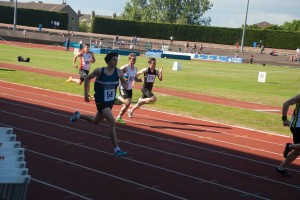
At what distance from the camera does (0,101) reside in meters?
18.9

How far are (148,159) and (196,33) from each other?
87.0 metres

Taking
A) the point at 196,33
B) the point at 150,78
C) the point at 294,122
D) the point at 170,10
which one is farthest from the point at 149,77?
the point at 170,10

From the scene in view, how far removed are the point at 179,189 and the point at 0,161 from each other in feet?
11.3

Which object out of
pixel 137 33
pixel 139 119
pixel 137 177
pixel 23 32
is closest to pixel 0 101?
pixel 139 119

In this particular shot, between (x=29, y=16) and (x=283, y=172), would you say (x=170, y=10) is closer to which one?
(x=29, y=16)

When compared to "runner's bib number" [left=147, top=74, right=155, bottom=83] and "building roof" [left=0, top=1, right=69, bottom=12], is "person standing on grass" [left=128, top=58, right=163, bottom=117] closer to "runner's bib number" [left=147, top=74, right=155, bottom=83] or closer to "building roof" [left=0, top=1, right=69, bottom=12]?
"runner's bib number" [left=147, top=74, right=155, bottom=83]

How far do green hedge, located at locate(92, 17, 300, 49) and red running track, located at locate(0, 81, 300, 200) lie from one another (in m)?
74.0

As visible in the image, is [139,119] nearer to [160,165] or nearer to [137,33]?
[160,165]

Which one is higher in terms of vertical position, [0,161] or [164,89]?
[0,161]

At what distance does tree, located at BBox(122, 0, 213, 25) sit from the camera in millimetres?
140250

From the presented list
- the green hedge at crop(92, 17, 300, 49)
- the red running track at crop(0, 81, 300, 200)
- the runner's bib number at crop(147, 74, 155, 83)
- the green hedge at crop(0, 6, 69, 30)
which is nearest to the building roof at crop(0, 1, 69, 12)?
the green hedge at crop(0, 6, 69, 30)

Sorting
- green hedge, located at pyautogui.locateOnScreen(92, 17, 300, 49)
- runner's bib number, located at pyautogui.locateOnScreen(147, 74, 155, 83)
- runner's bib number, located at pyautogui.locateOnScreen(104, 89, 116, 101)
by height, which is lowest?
green hedge, located at pyautogui.locateOnScreen(92, 17, 300, 49)

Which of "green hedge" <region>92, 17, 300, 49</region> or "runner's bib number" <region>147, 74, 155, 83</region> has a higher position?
"runner's bib number" <region>147, 74, 155, 83</region>

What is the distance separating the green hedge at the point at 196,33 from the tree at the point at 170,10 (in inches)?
1503
